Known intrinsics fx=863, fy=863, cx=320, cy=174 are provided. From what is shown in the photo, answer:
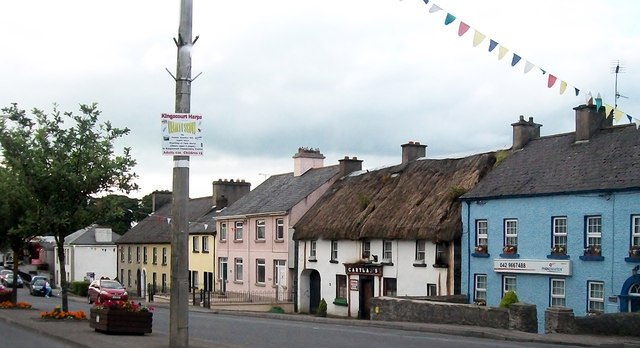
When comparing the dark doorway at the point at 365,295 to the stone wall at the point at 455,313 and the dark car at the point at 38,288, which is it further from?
the dark car at the point at 38,288

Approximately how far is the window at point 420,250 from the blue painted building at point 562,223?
2617mm

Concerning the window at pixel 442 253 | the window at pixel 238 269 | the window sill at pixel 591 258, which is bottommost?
the window at pixel 238 269

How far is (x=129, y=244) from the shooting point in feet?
246

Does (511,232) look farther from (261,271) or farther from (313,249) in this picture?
(261,271)

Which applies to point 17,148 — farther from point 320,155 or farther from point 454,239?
point 320,155

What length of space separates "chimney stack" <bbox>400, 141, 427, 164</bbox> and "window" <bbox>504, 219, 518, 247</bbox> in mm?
12456

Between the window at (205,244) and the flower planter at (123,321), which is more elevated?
the flower planter at (123,321)

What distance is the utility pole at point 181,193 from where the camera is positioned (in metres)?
13.4

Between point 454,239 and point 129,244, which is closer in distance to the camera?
point 454,239

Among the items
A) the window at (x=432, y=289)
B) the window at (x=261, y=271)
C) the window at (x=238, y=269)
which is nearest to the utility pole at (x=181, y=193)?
the window at (x=432, y=289)

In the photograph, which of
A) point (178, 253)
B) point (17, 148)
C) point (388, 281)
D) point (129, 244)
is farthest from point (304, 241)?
point (178, 253)

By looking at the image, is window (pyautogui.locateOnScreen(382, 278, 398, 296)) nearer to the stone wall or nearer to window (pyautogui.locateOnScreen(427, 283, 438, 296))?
window (pyautogui.locateOnScreen(427, 283, 438, 296))

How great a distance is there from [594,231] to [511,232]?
4169 millimetres

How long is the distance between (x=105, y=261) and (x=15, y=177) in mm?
62360
